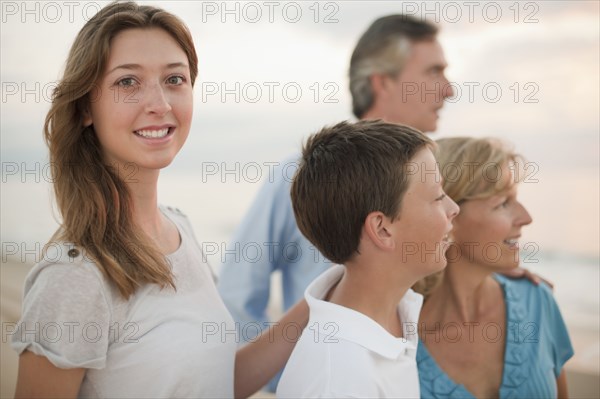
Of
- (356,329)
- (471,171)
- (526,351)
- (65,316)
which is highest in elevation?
(471,171)

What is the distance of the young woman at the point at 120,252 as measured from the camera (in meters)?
1.45

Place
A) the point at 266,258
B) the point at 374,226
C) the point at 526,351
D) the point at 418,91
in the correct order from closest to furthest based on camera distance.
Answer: the point at 374,226 → the point at 526,351 → the point at 266,258 → the point at 418,91

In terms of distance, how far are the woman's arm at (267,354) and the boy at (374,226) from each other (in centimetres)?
16

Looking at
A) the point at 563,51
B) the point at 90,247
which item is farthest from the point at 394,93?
the point at 563,51

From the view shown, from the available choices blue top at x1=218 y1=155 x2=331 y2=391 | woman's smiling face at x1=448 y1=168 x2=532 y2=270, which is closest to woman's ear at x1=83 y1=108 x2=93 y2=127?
blue top at x1=218 y1=155 x2=331 y2=391

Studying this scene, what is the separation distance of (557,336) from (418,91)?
1.26 metres

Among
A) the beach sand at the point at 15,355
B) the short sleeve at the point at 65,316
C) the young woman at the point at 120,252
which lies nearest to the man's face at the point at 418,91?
the young woman at the point at 120,252

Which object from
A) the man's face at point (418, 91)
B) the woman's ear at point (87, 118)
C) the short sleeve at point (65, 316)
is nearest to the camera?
the short sleeve at point (65, 316)

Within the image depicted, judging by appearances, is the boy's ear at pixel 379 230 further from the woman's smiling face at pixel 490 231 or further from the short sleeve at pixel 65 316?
the short sleeve at pixel 65 316

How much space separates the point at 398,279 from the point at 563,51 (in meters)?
8.98

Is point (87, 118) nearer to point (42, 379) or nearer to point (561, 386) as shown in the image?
point (42, 379)

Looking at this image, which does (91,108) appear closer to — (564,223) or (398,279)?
(398,279)

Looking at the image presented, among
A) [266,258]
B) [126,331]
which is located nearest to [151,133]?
[126,331]

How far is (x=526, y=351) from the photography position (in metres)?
2.14
